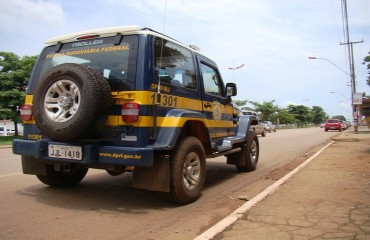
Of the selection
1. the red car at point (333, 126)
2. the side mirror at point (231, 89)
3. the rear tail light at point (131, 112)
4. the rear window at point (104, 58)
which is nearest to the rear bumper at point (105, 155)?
the rear tail light at point (131, 112)

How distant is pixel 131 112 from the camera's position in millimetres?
4785

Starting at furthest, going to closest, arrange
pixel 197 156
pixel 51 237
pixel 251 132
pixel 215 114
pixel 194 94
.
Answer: pixel 251 132 < pixel 215 114 < pixel 194 94 < pixel 197 156 < pixel 51 237

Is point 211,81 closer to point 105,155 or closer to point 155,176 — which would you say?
point 155,176

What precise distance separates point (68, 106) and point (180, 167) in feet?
5.65

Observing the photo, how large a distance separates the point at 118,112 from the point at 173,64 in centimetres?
123

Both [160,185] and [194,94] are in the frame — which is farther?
[194,94]

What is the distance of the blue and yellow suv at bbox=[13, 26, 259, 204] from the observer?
15.7 feet

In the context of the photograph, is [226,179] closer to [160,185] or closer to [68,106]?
Result: [160,185]

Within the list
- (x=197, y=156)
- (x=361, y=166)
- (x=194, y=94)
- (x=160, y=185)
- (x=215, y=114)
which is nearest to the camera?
(x=160, y=185)

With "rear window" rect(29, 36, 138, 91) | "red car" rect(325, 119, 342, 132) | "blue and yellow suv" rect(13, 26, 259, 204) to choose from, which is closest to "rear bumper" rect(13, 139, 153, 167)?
"blue and yellow suv" rect(13, 26, 259, 204)

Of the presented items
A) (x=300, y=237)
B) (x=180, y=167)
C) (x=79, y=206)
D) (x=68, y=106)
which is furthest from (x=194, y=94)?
(x=300, y=237)

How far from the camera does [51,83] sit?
505 cm

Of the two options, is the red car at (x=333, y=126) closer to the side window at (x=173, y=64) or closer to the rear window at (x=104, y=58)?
the side window at (x=173, y=64)

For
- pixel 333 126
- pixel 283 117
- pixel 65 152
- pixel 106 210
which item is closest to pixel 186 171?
pixel 106 210
